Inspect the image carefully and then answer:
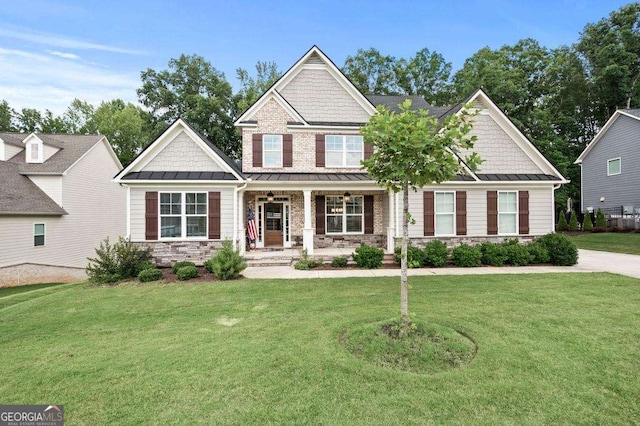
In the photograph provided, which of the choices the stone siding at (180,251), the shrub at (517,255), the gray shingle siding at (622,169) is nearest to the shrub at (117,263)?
the stone siding at (180,251)

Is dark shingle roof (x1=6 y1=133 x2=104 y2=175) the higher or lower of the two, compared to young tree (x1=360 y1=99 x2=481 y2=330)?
higher

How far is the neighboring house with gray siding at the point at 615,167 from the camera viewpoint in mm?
18984

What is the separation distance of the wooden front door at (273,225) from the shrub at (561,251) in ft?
34.8

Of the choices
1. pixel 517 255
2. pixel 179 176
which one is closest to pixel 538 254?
pixel 517 255

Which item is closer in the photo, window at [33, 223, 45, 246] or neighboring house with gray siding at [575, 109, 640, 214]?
window at [33, 223, 45, 246]

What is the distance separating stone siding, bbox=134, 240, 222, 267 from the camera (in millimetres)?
10562

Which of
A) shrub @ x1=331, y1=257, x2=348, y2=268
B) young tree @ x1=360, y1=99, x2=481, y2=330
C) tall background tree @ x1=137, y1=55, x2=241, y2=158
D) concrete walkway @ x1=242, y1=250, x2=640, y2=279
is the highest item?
tall background tree @ x1=137, y1=55, x2=241, y2=158

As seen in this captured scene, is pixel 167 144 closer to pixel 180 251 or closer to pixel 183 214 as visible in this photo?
pixel 183 214

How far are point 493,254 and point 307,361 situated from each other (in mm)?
9346

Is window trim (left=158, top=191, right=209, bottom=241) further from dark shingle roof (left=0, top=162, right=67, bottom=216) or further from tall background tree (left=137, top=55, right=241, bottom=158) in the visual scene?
tall background tree (left=137, top=55, right=241, bottom=158)

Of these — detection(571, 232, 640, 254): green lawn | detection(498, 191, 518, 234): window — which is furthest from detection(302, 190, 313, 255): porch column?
detection(571, 232, 640, 254): green lawn

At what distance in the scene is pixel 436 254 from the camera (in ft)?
34.7

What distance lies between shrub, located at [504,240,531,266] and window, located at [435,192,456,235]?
2003mm

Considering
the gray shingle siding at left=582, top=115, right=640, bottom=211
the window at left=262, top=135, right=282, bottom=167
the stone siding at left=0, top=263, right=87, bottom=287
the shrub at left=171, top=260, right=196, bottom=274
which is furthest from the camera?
the gray shingle siding at left=582, top=115, right=640, bottom=211
